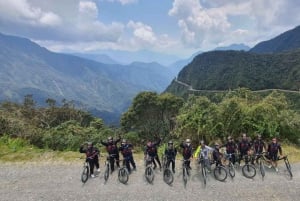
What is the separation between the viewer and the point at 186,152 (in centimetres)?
1680

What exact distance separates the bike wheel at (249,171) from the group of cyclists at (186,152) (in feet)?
3.13

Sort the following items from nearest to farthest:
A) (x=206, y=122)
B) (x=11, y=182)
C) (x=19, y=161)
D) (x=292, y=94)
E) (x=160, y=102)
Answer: (x=11, y=182) → (x=19, y=161) → (x=206, y=122) → (x=160, y=102) → (x=292, y=94)

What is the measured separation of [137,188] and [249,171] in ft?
19.5

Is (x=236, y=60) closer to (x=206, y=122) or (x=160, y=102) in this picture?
(x=160, y=102)

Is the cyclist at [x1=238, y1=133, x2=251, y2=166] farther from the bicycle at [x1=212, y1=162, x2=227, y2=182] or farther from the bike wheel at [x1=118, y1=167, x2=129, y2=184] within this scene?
the bike wheel at [x1=118, y1=167, x2=129, y2=184]

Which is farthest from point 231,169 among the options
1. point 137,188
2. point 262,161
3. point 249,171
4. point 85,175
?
point 85,175

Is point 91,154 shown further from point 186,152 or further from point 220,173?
point 220,173

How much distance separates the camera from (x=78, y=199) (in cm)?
1411

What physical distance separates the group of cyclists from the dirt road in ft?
2.45

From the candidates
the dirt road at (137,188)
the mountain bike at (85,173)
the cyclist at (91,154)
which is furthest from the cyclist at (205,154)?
the mountain bike at (85,173)

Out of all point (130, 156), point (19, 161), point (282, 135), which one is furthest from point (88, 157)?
point (282, 135)

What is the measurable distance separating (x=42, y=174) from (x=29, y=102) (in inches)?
2088

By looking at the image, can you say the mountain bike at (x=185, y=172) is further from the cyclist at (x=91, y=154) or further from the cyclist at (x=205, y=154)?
the cyclist at (x=91, y=154)

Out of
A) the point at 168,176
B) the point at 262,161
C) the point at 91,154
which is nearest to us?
the point at 168,176
